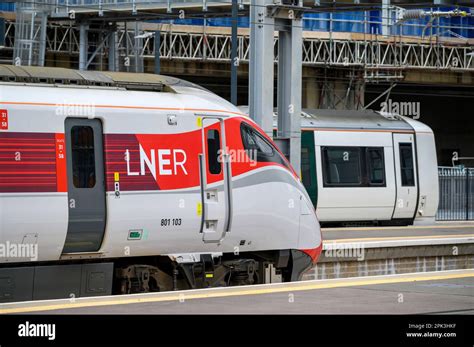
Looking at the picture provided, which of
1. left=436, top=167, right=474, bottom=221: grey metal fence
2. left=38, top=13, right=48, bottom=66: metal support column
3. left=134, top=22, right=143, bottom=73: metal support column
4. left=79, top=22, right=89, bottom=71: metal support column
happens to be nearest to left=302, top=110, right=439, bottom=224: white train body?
left=436, top=167, right=474, bottom=221: grey metal fence

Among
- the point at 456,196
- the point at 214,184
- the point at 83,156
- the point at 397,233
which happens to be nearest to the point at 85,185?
the point at 83,156

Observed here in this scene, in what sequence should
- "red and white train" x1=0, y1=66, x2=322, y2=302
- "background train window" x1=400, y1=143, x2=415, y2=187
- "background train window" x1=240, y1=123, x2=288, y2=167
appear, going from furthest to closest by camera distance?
"background train window" x1=400, y1=143, x2=415, y2=187 < "background train window" x1=240, y1=123, x2=288, y2=167 < "red and white train" x1=0, y1=66, x2=322, y2=302

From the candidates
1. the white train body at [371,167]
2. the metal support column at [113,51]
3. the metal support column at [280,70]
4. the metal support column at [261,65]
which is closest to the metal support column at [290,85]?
the metal support column at [280,70]

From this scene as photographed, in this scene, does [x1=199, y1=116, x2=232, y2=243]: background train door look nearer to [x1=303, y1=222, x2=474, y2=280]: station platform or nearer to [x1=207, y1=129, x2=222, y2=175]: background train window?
[x1=207, y1=129, x2=222, y2=175]: background train window

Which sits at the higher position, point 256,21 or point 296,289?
point 256,21

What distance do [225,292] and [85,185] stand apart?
2.57 meters

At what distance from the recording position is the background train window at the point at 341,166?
2833cm

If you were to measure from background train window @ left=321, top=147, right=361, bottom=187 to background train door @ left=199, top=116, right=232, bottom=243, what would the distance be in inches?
502

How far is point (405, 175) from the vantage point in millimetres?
30016

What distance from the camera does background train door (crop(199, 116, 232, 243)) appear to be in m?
15.4

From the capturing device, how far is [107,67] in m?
44.2
